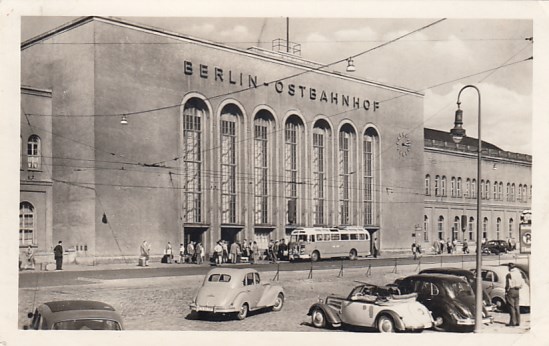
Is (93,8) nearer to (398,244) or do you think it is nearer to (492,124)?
(492,124)

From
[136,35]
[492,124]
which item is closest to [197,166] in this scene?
[136,35]

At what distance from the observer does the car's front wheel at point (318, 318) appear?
32.4 feet

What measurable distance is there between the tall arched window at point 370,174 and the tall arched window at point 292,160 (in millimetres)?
1343

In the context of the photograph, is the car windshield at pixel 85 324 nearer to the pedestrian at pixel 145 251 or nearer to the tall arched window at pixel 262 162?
the pedestrian at pixel 145 251

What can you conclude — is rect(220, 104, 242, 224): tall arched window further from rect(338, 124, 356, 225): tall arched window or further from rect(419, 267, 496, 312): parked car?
rect(419, 267, 496, 312): parked car

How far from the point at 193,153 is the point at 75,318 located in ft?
16.4

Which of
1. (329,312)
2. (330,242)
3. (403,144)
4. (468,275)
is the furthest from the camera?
(330,242)

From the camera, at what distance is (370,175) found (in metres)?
13.3

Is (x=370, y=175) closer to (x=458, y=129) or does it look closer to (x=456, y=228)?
(x=456, y=228)

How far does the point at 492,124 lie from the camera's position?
1091cm

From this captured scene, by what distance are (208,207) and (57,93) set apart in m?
3.88

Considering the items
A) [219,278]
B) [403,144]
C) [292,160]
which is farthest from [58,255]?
[403,144]

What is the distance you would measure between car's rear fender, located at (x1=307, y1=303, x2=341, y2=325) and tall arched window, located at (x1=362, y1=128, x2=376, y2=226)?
373 centimetres

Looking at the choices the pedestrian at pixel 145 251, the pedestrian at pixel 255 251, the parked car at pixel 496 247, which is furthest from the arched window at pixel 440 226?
the pedestrian at pixel 145 251
